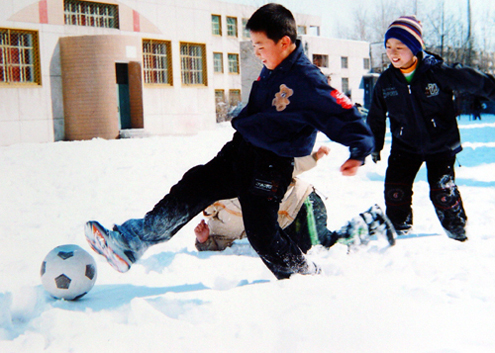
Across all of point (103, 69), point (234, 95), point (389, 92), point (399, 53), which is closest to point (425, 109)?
point (389, 92)

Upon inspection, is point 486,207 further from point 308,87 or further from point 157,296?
point 157,296

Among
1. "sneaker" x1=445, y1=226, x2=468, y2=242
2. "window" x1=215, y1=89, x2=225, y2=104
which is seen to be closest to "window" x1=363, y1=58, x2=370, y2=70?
"window" x1=215, y1=89, x2=225, y2=104

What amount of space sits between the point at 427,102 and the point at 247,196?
6.95ft

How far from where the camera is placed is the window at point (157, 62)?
1947 centimetres

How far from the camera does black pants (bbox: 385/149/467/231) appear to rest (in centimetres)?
425

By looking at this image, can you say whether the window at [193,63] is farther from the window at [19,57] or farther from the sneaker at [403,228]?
the sneaker at [403,228]

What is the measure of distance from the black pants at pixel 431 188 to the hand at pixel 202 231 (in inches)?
67.6

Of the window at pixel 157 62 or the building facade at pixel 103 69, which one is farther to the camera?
the window at pixel 157 62

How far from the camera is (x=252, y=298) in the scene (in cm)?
275

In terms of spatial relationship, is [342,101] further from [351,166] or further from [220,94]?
[220,94]

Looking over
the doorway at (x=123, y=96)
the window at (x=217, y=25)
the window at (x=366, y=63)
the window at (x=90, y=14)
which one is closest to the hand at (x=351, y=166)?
the doorway at (x=123, y=96)

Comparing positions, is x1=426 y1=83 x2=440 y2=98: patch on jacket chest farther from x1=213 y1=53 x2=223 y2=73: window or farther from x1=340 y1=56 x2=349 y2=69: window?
x1=340 y1=56 x2=349 y2=69: window

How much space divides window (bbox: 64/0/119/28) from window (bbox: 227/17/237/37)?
21723 millimetres

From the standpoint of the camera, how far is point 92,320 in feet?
8.39
